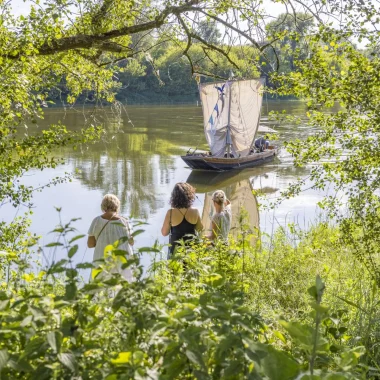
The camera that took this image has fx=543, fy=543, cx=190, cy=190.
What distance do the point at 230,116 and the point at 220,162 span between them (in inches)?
136

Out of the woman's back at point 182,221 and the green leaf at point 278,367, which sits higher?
the green leaf at point 278,367

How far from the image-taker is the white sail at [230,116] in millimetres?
24922

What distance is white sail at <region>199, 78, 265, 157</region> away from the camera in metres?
24.9

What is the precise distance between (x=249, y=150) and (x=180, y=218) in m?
20.1

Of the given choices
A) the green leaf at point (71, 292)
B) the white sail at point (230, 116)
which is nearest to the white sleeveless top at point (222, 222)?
the green leaf at point (71, 292)

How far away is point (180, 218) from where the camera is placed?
5.32 meters

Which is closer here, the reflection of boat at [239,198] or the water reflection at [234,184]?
the reflection of boat at [239,198]

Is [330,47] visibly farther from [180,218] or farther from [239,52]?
[180,218]

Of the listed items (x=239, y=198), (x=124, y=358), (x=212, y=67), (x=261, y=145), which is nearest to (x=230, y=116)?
(x=261, y=145)

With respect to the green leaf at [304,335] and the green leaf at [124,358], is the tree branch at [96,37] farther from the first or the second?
the green leaf at [124,358]

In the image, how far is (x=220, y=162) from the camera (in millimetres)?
22875

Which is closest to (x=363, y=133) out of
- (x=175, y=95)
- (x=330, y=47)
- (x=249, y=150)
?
(x=330, y=47)

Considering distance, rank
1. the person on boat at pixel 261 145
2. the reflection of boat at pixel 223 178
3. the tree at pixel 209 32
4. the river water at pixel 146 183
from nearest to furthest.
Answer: the tree at pixel 209 32, the river water at pixel 146 183, the reflection of boat at pixel 223 178, the person on boat at pixel 261 145

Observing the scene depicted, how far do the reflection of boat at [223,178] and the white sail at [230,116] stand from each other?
1.61 m
